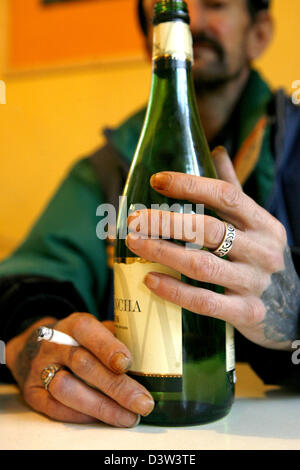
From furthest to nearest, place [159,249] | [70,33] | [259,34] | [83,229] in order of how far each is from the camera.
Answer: [70,33] → [259,34] → [83,229] → [159,249]

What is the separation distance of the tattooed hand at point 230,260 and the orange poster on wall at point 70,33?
117 centimetres

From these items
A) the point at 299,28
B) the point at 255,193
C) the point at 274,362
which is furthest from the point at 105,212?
the point at 299,28

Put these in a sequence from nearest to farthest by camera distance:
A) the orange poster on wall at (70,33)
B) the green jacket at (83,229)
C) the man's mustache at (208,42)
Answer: the green jacket at (83,229), the man's mustache at (208,42), the orange poster on wall at (70,33)

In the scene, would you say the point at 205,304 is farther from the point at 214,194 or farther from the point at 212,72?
the point at 212,72

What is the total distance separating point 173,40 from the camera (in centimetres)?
38

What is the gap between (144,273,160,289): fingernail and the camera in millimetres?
335

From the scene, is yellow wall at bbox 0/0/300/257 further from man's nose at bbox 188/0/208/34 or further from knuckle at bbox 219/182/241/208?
knuckle at bbox 219/182/241/208

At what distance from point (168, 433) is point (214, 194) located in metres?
0.18

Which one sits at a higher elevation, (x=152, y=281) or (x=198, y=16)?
(x=198, y=16)

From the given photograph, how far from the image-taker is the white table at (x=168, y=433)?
31 centimetres

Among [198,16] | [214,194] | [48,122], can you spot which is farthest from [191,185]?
[48,122]

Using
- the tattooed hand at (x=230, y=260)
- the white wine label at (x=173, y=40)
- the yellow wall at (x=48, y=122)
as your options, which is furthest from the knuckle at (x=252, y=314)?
the yellow wall at (x=48, y=122)

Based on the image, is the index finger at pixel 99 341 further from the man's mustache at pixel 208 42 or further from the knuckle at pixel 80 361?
the man's mustache at pixel 208 42

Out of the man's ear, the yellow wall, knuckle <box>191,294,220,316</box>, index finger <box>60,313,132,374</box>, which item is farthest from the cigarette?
the yellow wall
